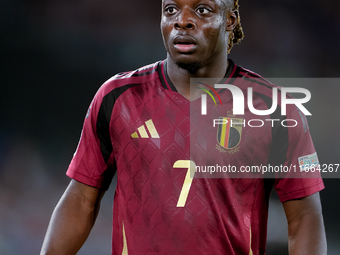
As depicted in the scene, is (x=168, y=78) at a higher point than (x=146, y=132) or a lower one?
higher

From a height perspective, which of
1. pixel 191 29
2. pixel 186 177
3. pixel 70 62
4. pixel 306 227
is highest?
pixel 70 62

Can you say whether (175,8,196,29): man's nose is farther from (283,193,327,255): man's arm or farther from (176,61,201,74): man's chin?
(283,193,327,255): man's arm

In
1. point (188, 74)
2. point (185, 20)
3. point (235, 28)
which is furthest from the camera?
point (235, 28)

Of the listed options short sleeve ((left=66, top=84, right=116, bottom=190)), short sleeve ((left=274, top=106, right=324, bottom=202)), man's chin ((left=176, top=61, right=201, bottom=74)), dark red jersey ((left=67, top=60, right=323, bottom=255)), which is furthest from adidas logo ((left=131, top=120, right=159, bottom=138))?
short sleeve ((left=274, top=106, right=324, bottom=202))

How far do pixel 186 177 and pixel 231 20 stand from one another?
57 centimetres

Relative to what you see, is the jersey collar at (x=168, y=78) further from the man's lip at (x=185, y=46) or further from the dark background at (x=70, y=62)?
the dark background at (x=70, y=62)

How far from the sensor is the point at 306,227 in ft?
4.43

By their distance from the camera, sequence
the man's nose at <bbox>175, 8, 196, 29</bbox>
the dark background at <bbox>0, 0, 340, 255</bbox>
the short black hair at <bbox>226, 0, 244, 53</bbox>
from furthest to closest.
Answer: the dark background at <bbox>0, 0, 340, 255</bbox>
the short black hair at <bbox>226, 0, 244, 53</bbox>
the man's nose at <bbox>175, 8, 196, 29</bbox>

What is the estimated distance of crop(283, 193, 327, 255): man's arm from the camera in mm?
1333

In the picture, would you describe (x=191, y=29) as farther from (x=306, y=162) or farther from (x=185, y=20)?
(x=306, y=162)

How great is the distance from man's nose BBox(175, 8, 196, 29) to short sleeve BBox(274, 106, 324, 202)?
44cm

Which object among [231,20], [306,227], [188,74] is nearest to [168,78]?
[188,74]

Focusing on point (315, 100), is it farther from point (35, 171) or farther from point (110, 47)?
point (35, 171)

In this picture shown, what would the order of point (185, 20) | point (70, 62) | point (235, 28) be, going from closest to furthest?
point (185, 20) → point (235, 28) → point (70, 62)
